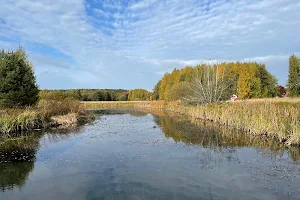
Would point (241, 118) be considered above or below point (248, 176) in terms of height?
above

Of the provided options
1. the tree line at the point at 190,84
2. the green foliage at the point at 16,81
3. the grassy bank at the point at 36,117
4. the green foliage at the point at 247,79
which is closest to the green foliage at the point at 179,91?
the tree line at the point at 190,84

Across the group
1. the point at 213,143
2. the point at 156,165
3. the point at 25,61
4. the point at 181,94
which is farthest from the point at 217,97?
the point at 156,165

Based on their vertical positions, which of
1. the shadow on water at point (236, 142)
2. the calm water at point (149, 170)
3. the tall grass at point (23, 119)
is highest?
the tall grass at point (23, 119)

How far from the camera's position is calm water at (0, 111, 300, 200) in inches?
229

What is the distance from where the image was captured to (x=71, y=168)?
7816mm

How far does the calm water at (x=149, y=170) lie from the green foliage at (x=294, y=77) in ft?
102

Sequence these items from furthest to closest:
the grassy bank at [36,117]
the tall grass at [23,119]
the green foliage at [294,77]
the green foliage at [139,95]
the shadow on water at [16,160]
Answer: the green foliage at [139,95], the green foliage at [294,77], the grassy bank at [36,117], the tall grass at [23,119], the shadow on water at [16,160]

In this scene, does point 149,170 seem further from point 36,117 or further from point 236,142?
point 36,117

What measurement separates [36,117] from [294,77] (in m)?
37.5

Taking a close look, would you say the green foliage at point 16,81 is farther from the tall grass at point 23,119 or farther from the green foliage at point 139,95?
the green foliage at point 139,95

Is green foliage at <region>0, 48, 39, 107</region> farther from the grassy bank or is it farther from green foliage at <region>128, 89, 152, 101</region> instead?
green foliage at <region>128, 89, 152, 101</region>

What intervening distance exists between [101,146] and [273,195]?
739 cm

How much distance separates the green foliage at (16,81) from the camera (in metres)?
16.9

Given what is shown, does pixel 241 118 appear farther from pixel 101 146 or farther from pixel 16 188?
pixel 16 188
